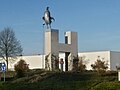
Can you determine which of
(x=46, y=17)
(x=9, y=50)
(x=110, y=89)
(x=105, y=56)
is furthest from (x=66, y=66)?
(x=110, y=89)

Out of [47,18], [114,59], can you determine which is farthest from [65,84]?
[114,59]

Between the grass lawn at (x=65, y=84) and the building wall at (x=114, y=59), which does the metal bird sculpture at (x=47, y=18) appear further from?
the building wall at (x=114, y=59)

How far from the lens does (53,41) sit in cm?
4428

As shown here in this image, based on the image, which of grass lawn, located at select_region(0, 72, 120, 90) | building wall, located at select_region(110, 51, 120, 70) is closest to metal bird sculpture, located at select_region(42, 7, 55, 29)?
grass lawn, located at select_region(0, 72, 120, 90)

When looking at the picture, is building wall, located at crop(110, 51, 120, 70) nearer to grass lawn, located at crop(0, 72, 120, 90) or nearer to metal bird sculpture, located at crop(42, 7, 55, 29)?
metal bird sculpture, located at crop(42, 7, 55, 29)

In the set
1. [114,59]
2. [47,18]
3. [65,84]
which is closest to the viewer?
[65,84]

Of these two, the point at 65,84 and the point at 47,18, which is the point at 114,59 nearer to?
the point at 47,18

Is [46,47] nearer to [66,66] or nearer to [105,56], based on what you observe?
[66,66]

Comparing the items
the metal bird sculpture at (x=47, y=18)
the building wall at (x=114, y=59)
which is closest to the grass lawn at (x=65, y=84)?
the metal bird sculpture at (x=47, y=18)

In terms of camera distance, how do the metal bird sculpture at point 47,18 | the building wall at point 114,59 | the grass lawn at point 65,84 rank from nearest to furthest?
the grass lawn at point 65,84 < the metal bird sculpture at point 47,18 < the building wall at point 114,59

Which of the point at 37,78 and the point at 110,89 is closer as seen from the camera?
the point at 110,89

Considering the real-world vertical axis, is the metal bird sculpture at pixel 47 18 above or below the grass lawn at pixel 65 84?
above

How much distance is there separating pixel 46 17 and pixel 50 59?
17.1ft

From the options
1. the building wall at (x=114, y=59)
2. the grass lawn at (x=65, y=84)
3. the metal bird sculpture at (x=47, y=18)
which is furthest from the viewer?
the building wall at (x=114, y=59)
